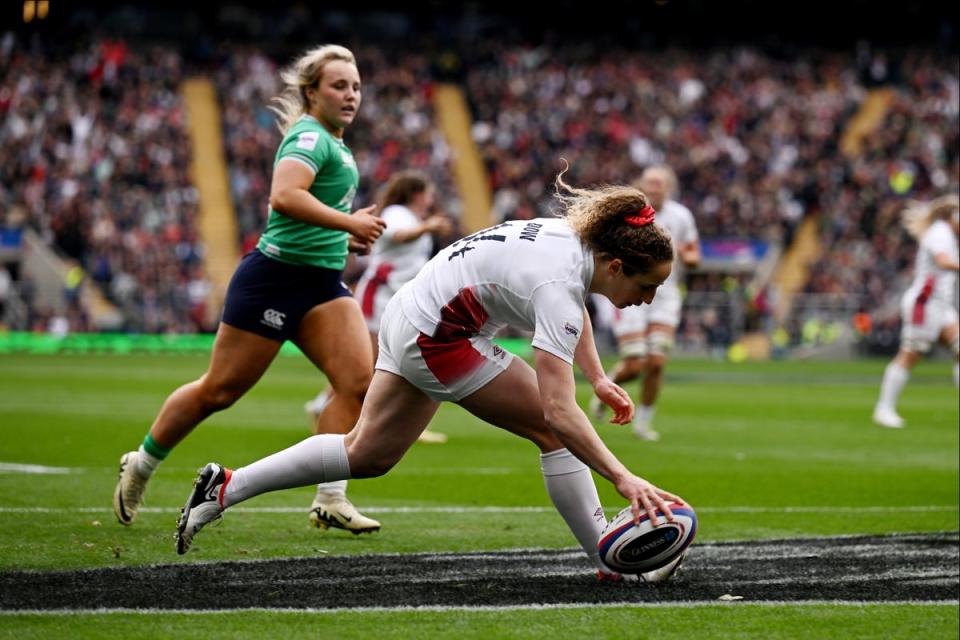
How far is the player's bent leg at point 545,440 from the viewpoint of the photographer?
604 cm

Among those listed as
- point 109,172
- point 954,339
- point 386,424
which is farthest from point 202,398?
point 109,172

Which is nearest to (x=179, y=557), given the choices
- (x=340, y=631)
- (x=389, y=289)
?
(x=340, y=631)

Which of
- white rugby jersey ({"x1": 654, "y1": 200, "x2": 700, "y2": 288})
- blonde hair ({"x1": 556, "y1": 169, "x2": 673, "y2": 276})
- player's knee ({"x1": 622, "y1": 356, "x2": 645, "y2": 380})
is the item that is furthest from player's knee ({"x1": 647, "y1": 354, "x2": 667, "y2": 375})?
blonde hair ({"x1": 556, "y1": 169, "x2": 673, "y2": 276})

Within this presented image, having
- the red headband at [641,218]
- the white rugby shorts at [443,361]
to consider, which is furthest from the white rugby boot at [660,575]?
the red headband at [641,218]

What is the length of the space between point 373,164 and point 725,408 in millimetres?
23330

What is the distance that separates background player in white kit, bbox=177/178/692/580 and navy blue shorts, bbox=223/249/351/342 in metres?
1.14

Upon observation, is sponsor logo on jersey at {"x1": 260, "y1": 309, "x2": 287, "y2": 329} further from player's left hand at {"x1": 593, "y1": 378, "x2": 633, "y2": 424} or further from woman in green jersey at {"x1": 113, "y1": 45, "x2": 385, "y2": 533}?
player's left hand at {"x1": 593, "y1": 378, "x2": 633, "y2": 424}

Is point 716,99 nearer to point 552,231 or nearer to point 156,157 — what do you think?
point 156,157

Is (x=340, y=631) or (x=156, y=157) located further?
(x=156, y=157)

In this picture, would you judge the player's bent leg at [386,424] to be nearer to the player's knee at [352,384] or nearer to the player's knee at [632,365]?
the player's knee at [352,384]

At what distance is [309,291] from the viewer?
7.55 meters

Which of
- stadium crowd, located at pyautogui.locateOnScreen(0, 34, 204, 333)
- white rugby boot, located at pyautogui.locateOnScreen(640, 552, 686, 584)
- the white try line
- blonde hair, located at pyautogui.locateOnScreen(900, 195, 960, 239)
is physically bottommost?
stadium crowd, located at pyautogui.locateOnScreen(0, 34, 204, 333)

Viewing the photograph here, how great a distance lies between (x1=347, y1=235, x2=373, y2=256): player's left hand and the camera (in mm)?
7179

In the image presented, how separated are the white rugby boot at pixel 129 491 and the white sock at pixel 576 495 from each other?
2.52 m
